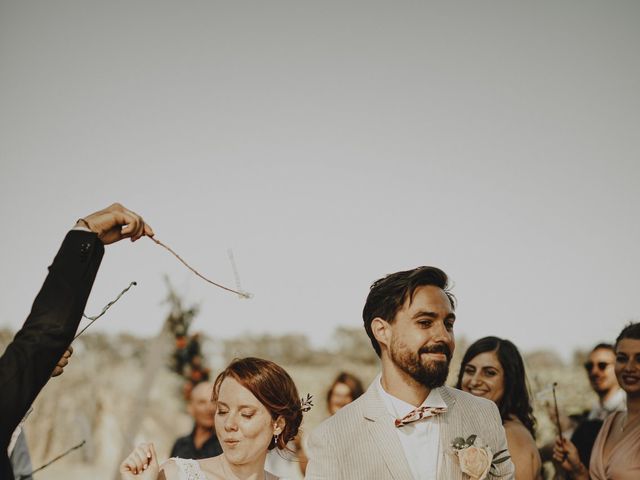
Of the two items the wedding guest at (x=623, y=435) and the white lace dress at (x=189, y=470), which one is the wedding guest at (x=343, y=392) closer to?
the wedding guest at (x=623, y=435)

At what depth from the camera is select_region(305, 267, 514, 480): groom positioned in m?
3.23

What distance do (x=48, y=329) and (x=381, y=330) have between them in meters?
2.07

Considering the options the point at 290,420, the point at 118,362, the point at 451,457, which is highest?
the point at 118,362

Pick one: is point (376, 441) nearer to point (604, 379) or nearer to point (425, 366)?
point (425, 366)

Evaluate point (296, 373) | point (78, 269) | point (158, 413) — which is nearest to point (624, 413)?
point (78, 269)

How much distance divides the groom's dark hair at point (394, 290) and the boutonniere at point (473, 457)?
2.28 feet

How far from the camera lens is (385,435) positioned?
3.28 metres

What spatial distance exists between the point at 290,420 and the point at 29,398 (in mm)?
2166

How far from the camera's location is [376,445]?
128 inches

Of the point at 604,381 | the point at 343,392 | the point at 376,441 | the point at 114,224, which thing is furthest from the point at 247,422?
the point at 604,381

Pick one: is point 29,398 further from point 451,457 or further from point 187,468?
point 451,457

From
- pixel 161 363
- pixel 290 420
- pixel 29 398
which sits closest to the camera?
pixel 29 398

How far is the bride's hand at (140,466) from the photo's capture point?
3.11 meters

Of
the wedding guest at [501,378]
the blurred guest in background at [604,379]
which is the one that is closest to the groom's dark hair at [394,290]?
the wedding guest at [501,378]
